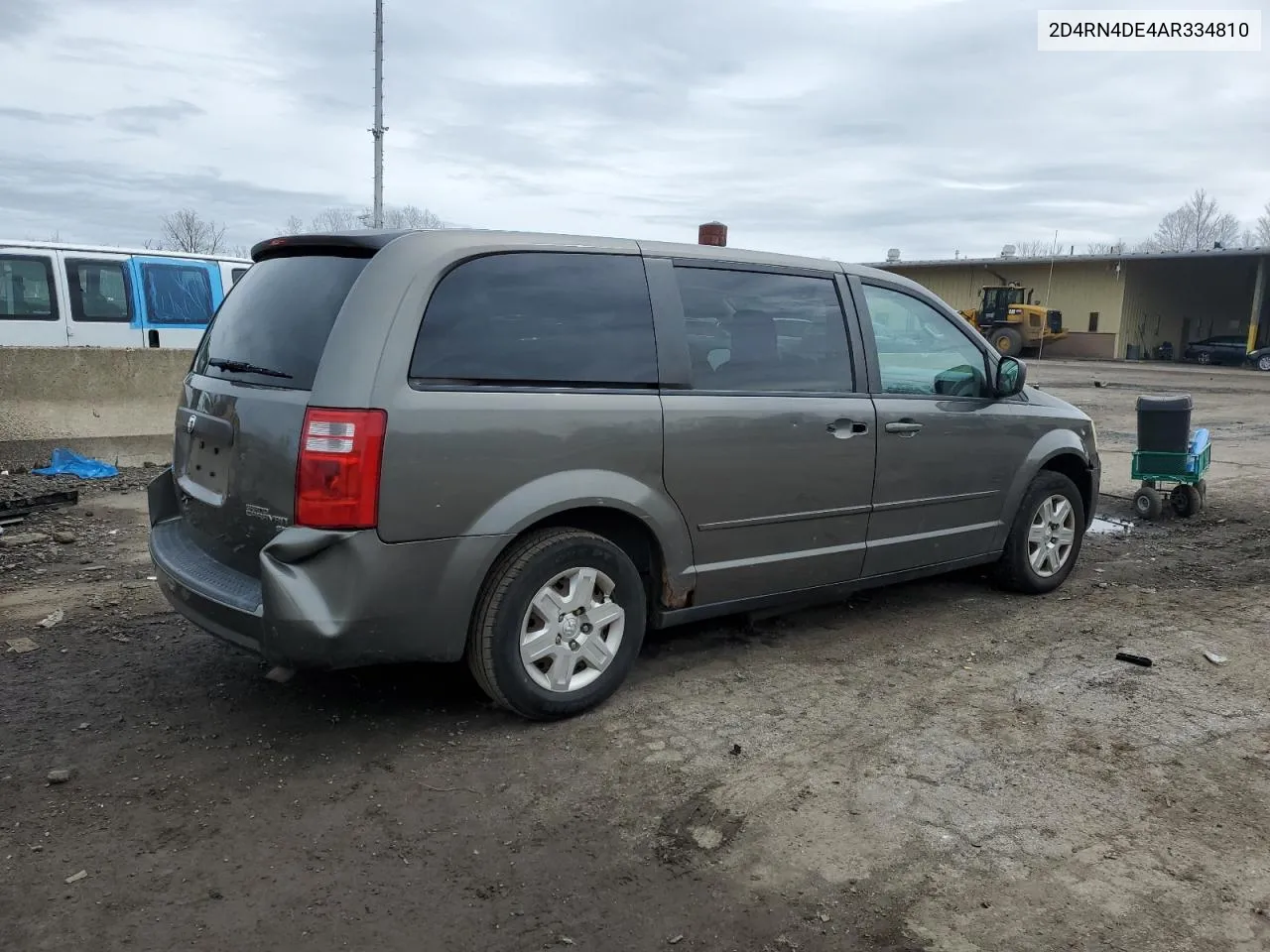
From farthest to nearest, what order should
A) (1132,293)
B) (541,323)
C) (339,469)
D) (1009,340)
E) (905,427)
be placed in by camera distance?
(1132,293)
(1009,340)
(905,427)
(541,323)
(339,469)

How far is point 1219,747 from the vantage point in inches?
148

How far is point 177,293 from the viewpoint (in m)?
13.3

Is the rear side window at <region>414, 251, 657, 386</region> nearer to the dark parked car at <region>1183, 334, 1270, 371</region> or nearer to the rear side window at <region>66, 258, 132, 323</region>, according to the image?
the rear side window at <region>66, 258, 132, 323</region>

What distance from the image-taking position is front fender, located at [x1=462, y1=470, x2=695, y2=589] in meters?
3.53

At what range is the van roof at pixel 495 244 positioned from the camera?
360 cm

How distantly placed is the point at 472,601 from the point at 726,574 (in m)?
1.21

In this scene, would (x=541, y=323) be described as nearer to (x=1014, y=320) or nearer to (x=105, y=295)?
(x=105, y=295)

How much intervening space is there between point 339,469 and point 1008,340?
121 feet

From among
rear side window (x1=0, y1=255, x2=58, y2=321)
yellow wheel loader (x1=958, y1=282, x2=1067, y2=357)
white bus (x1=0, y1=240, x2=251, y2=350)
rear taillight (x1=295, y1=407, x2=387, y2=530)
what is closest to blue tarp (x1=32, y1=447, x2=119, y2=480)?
white bus (x1=0, y1=240, x2=251, y2=350)

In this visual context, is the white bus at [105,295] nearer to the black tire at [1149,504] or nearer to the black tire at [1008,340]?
the black tire at [1149,504]

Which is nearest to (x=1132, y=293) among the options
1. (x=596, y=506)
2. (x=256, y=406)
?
(x=596, y=506)

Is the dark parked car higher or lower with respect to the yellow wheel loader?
lower

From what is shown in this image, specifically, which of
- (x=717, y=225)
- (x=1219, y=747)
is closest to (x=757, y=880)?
(x=1219, y=747)

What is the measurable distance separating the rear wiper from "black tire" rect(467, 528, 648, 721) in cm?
105
